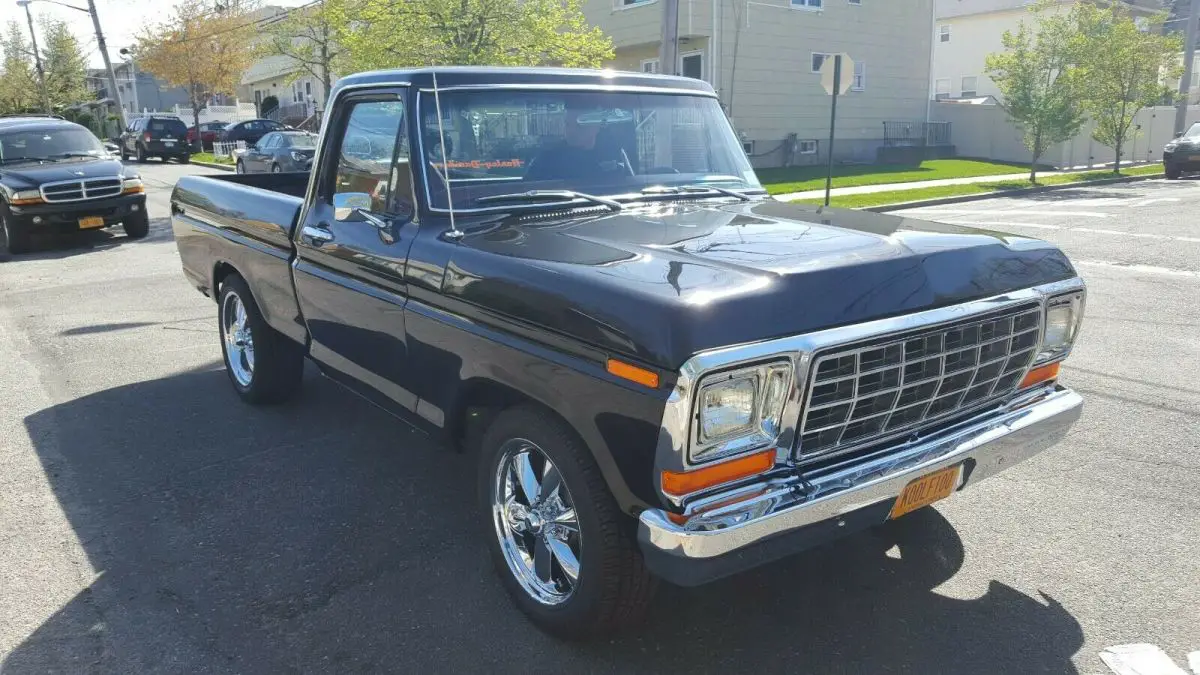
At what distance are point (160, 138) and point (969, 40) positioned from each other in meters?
33.5

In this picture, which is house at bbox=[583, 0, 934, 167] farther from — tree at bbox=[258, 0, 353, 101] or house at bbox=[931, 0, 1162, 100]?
tree at bbox=[258, 0, 353, 101]

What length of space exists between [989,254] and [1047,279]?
1.03ft

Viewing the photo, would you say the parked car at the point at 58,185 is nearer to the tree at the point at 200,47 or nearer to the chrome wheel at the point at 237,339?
the chrome wheel at the point at 237,339

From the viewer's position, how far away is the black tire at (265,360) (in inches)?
225

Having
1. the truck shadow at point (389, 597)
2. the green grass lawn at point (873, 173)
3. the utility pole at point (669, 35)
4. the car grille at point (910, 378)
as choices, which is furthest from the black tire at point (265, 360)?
the green grass lawn at point (873, 173)

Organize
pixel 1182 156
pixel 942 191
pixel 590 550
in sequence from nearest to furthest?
pixel 590 550 → pixel 942 191 → pixel 1182 156

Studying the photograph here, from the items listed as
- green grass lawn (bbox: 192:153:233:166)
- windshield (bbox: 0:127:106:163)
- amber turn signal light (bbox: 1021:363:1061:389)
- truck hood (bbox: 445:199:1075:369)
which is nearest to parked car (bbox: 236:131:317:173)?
windshield (bbox: 0:127:106:163)

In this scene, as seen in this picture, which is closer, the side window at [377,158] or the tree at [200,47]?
the side window at [377,158]

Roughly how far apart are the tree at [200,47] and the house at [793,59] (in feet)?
70.7

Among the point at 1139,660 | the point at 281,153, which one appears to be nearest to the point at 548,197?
the point at 1139,660

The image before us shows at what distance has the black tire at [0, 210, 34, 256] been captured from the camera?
13.1 m

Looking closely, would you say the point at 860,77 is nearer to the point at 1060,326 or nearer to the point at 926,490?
the point at 1060,326

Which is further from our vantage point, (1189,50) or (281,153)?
(1189,50)

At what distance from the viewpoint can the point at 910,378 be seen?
3129 millimetres
